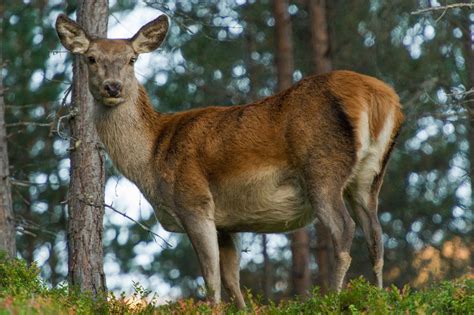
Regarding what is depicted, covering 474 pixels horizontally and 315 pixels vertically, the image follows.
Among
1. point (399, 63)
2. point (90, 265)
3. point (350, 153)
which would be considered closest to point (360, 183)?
point (350, 153)

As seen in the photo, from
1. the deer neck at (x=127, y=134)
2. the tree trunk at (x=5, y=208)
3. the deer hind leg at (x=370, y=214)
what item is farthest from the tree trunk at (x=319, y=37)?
the deer hind leg at (x=370, y=214)

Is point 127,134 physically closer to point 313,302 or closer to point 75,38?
point 75,38

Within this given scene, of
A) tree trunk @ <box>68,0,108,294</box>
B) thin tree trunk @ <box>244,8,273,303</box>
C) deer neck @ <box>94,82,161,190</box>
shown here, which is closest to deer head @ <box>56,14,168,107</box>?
deer neck @ <box>94,82,161,190</box>

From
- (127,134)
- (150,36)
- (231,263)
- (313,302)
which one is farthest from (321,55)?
(313,302)

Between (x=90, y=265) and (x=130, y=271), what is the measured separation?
40.4 feet

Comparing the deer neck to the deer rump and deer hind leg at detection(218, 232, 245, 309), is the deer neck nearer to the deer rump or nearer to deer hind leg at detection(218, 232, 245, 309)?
the deer rump

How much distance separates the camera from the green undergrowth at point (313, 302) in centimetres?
741

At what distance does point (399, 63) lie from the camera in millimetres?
18875

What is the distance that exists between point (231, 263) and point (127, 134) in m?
1.67

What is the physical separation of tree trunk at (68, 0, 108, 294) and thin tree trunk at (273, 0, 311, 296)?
6.66 meters

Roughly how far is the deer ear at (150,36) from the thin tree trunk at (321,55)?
268 inches

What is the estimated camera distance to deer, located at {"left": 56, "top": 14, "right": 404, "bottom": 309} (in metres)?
8.98

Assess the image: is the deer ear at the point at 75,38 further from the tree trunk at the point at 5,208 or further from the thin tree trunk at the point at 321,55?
the thin tree trunk at the point at 321,55

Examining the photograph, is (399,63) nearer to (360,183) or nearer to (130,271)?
(130,271)
